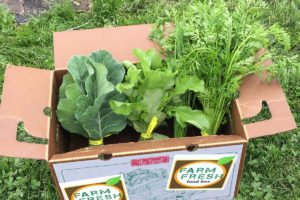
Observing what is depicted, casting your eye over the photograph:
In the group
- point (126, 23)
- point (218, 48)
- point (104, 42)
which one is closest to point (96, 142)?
point (104, 42)

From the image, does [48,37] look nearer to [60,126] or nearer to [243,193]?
[60,126]

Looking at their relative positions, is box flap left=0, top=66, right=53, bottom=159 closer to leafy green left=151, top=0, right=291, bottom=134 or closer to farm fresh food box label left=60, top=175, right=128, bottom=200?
farm fresh food box label left=60, top=175, right=128, bottom=200

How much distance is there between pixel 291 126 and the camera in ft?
4.79

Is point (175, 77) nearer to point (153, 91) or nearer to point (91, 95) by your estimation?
point (153, 91)

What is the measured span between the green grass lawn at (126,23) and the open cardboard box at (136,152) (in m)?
0.24

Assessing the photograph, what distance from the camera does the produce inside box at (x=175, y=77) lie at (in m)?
1.51

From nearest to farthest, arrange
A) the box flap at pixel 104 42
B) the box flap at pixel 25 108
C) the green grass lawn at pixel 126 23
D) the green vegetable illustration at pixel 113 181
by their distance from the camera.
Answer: the box flap at pixel 25 108
the green vegetable illustration at pixel 113 181
the box flap at pixel 104 42
the green grass lawn at pixel 126 23

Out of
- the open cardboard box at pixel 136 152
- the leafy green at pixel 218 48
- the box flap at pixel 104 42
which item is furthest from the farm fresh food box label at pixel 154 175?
the box flap at pixel 104 42

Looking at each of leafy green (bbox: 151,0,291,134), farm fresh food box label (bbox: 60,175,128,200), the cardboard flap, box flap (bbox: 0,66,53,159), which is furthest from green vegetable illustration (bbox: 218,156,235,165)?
box flap (bbox: 0,66,53,159)

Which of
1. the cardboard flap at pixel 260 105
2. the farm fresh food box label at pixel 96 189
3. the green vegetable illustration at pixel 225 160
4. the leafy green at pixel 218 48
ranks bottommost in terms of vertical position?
the farm fresh food box label at pixel 96 189

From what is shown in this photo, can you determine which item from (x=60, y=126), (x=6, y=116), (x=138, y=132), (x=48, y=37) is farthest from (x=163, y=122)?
(x=48, y=37)

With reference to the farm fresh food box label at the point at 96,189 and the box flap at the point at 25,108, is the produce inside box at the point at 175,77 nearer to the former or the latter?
the box flap at the point at 25,108

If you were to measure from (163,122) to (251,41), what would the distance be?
1.73 feet

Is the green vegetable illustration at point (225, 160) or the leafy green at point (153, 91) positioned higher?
the leafy green at point (153, 91)
